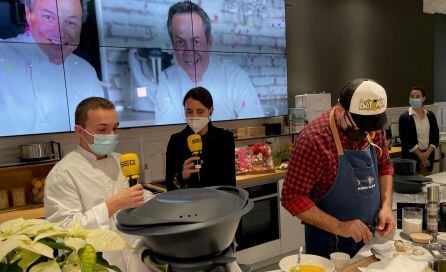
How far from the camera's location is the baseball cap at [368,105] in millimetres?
1505

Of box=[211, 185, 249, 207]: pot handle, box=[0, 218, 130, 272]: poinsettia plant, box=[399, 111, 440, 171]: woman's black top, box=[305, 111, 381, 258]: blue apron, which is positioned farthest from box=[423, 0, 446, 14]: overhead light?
box=[0, 218, 130, 272]: poinsettia plant

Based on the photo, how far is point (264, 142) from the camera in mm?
4406

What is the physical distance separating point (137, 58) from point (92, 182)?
221cm

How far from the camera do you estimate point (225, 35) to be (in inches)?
161

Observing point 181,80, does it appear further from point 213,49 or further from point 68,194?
point 68,194

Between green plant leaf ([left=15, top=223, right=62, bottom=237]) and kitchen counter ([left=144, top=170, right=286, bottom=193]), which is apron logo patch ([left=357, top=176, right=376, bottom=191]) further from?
kitchen counter ([left=144, top=170, right=286, bottom=193])

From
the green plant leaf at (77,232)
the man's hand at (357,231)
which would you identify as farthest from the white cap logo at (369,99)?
the green plant leaf at (77,232)

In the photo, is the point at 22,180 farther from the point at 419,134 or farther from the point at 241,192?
the point at 419,134

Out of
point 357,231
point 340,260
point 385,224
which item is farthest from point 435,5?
point 340,260

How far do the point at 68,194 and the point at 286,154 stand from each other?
318 cm

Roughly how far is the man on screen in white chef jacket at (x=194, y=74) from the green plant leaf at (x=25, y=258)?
3027 mm

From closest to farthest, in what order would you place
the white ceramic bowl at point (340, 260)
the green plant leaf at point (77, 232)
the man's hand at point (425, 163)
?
1. the green plant leaf at point (77, 232)
2. the white ceramic bowl at point (340, 260)
3. the man's hand at point (425, 163)

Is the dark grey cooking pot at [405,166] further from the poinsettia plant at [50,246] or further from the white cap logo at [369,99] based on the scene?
the poinsettia plant at [50,246]

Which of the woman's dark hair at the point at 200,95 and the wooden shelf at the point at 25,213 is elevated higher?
the woman's dark hair at the point at 200,95
